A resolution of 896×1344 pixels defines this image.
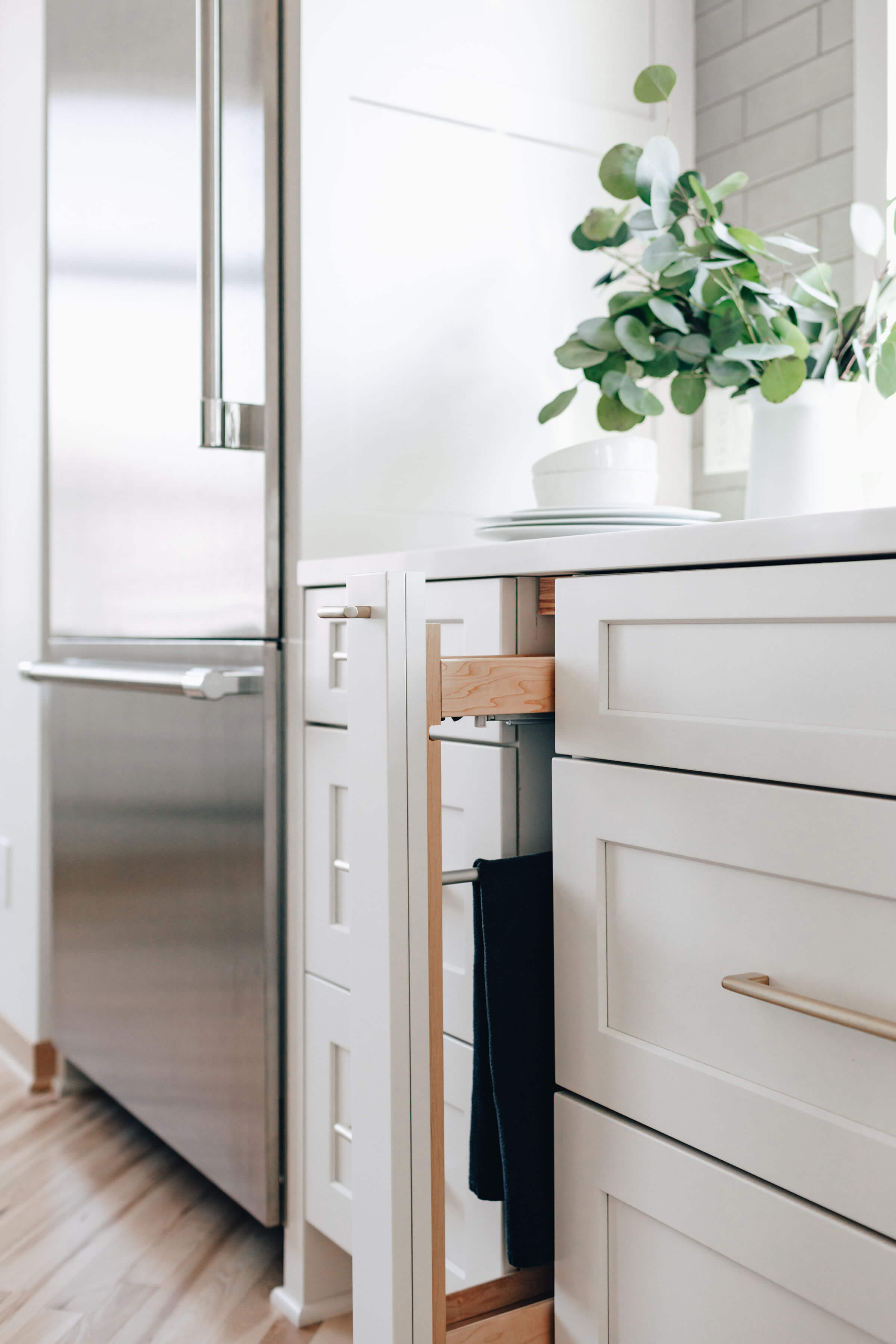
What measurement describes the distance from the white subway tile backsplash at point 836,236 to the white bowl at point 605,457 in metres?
0.46

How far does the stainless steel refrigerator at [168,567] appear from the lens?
1392mm

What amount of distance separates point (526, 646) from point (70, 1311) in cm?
103

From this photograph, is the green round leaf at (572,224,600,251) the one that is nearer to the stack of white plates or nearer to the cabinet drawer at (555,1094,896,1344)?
the stack of white plates

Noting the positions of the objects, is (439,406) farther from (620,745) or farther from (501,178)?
(620,745)

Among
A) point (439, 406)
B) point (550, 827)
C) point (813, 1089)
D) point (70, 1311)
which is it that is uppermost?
point (439, 406)

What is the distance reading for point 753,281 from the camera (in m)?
1.20

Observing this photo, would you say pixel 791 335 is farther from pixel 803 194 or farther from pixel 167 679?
pixel 167 679

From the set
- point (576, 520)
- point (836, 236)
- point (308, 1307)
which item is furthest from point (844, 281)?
point (308, 1307)

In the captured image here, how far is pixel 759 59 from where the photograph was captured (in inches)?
62.5

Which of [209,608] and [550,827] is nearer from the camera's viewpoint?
[550,827]

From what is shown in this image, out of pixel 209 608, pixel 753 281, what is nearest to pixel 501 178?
pixel 753 281

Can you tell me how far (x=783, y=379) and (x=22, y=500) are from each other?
5.09ft

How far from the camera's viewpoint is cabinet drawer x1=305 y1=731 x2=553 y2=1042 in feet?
3.45

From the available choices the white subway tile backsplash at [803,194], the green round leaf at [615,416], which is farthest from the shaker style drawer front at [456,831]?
the white subway tile backsplash at [803,194]
